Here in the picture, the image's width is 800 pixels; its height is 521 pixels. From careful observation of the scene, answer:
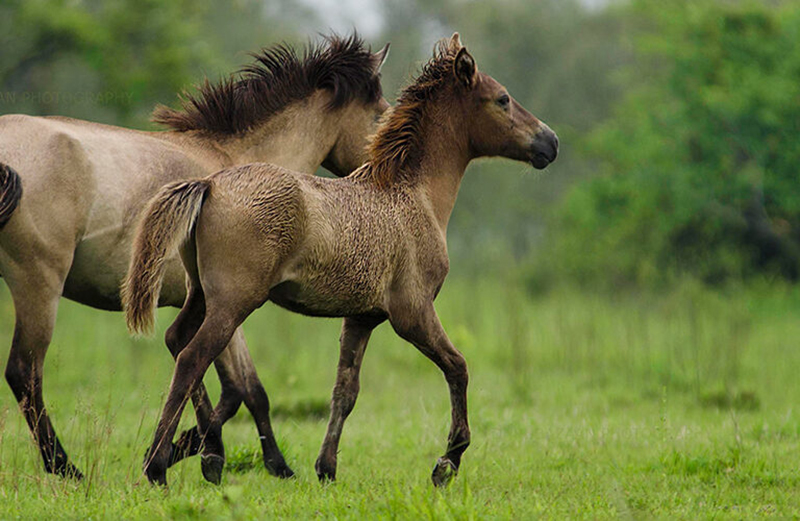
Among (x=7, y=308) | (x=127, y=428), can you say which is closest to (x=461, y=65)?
(x=127, y=428)

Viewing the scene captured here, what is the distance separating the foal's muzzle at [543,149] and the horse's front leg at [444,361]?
4.14 ft

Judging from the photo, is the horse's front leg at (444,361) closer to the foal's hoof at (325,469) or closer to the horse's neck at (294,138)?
the foal's hoof at (325,469)

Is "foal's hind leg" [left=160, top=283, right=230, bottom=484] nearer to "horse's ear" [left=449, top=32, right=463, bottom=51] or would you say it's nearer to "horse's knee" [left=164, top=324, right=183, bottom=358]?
"horse's knee" [left=164, top=324, right=183, bottom=358]

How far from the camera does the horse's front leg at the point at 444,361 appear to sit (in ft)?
16.5

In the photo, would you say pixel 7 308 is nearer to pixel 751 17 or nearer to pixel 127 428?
pixel 127 428

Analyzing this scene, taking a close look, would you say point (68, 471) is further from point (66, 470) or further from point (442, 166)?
point (442, 166)

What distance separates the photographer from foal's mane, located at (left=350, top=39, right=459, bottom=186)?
5371 millimetres

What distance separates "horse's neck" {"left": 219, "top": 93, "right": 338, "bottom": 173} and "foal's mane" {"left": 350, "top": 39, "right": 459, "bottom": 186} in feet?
3.40

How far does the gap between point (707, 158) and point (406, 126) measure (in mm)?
12795

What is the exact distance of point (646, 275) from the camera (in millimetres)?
17797

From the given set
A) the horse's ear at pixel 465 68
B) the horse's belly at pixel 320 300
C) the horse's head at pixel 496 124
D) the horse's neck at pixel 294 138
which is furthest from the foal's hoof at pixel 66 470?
the horse's ear at pixel 465 68

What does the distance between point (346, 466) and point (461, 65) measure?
2.57 m

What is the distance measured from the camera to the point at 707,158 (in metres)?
17.1

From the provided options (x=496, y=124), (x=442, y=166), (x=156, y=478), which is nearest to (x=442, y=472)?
(x=156, y=478)
